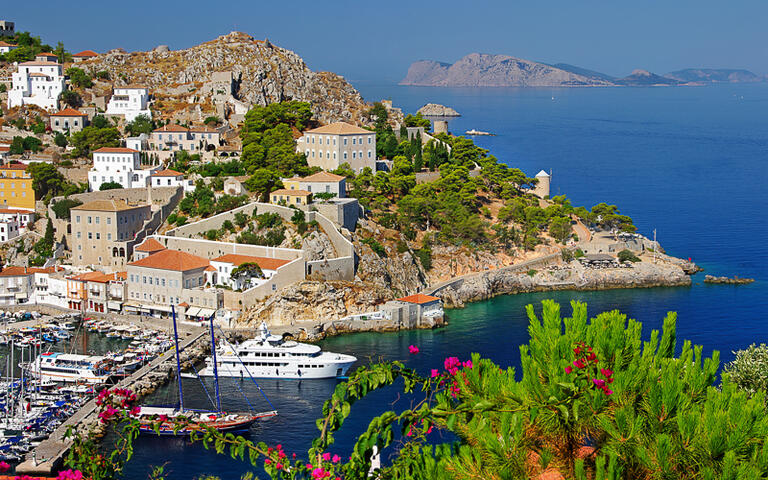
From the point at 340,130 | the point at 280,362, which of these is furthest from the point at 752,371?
the point at 340,130

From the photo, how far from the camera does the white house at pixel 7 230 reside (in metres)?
38.8

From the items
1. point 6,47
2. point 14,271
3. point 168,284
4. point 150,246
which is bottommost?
point 168,284

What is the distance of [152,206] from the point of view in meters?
39.5

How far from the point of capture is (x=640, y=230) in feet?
168

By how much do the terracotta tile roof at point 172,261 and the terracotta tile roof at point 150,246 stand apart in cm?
63

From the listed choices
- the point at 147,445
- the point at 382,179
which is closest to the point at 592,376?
the point at 147,445

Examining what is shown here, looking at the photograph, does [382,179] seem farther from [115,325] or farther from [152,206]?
[115,325]

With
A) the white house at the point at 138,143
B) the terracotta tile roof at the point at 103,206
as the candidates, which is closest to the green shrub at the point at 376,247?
the terracotta tile roof at the point at 103,206

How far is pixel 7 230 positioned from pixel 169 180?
7.32 m

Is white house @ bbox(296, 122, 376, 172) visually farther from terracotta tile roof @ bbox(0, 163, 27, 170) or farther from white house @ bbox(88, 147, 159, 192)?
terracotta tile roof @ bbox(0, 163, 27, 170)

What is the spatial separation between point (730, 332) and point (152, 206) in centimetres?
2465

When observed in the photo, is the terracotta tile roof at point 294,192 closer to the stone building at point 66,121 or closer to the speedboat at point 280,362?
the speedboat at point 280,362

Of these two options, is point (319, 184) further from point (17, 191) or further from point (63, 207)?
point (17, 191)

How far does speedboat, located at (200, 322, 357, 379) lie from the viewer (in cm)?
2834
